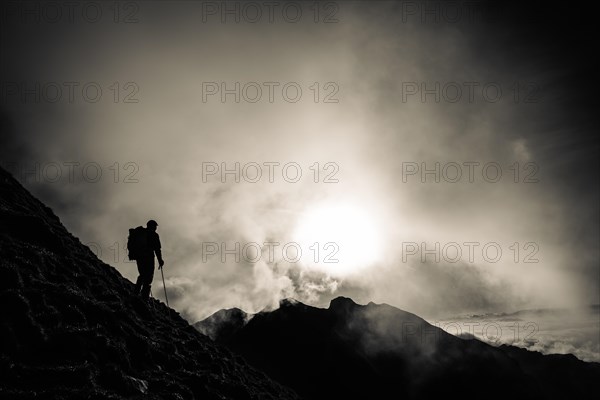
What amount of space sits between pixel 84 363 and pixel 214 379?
5724 millimetres

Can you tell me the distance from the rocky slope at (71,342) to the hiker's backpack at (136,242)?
3212 millimetres

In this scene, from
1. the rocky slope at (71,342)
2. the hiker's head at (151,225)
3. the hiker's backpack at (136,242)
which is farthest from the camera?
the hiker's head at (151,225)

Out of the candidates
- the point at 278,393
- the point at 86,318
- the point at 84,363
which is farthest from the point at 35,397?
the point at 278,393

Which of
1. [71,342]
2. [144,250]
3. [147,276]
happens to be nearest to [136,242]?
[144,250]

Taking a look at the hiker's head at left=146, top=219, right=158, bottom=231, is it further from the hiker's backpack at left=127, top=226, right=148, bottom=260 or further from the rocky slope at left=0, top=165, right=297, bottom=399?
the rocky slope at left=0, top=165, right=297, bottom=399

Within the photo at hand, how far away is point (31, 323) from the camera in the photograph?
686 cm

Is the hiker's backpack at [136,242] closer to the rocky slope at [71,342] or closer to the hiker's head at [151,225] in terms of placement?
the hiker's head at [151,225]

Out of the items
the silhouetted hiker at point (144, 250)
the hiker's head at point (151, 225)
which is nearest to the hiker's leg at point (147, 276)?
the silhouetted hiker at point (144, 250)

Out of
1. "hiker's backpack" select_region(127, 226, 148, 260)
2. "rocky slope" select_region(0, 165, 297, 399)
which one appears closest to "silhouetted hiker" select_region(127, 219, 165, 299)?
"hiker's backpack" select_region(127, 226, 148, 260)

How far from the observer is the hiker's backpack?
17.3 metres

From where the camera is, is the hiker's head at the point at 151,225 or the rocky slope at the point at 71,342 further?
the hiker's head at the point at 151,225

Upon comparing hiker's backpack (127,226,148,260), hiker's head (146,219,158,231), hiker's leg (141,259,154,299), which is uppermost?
hiker's head (146,219,158,231)

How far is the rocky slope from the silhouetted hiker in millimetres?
3301

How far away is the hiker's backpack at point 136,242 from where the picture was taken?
17266mm
